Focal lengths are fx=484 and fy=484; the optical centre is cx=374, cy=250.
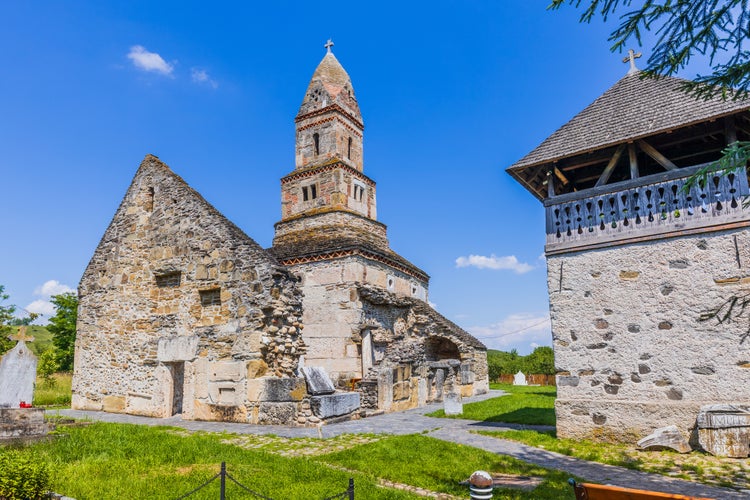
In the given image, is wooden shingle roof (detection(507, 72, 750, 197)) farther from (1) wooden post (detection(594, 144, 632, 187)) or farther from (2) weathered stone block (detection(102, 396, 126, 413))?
(2) weathered stone block (detection(102, 396, 126, 413))

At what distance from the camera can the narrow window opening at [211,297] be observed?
478 inches

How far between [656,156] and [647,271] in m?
2.14

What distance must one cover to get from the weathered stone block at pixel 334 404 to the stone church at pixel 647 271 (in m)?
4.83

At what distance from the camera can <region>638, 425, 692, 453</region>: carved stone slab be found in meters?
7.77

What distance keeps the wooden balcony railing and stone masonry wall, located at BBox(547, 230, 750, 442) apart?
229 mm

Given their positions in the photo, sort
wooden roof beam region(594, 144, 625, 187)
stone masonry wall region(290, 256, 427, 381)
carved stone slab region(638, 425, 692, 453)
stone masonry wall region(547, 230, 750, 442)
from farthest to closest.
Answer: stone masonry wall region(290, 256, 427, 381), wooden roof beam region(594, 144, 625, 187), stone masonry wall region(547, 230, 750, 442), carved stone slab region(638, 425, 692, 453)

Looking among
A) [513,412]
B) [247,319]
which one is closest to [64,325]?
[247,319]

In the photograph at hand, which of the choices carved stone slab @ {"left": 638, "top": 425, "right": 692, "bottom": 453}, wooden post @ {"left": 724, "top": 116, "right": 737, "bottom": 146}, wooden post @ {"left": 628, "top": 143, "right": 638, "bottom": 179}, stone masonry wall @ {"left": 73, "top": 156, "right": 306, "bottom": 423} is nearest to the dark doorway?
stone masonry wall @ {"left": 73, "top": 156, "right": 306, "bottom": 423}

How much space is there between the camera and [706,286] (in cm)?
816

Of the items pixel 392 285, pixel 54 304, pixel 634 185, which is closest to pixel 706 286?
pixel 634 185

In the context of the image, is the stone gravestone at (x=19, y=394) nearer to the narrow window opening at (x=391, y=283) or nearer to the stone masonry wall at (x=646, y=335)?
the stone masonry wall at (x=646, y=335)

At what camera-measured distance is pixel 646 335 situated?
28.0 feet

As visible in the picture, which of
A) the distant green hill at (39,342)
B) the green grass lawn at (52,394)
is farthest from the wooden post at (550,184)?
the distant green hill at (39,342)

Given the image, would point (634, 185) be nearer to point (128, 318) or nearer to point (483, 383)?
point (128, 318)
